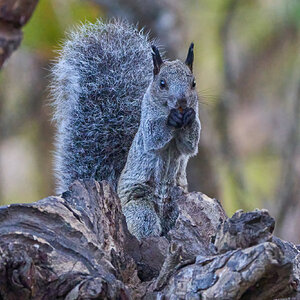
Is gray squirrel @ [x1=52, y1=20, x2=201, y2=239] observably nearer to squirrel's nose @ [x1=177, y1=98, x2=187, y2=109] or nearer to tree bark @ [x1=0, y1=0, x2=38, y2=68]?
squirrel's nose @ [x1=177, y1=98, x2=187, y2=109]

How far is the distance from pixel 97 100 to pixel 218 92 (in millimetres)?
3565

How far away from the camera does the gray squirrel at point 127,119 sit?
143 inches

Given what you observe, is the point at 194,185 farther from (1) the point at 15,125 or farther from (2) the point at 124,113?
(1) the point at 15,125

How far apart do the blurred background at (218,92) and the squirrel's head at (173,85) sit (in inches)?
20.2

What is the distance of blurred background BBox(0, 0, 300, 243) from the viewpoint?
6.24m

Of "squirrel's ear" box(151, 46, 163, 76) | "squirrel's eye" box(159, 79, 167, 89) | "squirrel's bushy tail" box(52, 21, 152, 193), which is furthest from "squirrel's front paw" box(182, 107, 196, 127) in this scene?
"squirrel's bushy tail" box(52, 21, 152, 193)

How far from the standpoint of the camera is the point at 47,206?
2545 mm

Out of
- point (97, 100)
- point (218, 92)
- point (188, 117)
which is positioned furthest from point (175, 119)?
point (218, 92)

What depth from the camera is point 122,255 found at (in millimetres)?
2688

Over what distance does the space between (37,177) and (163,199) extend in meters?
4.94

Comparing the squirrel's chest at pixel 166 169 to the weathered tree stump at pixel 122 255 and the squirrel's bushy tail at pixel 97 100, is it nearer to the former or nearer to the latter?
the squirrel's bushy tail at pixel 97 100

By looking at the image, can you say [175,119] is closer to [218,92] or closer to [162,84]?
[162,84]

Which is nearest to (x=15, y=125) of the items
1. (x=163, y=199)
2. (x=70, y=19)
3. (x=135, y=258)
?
(x=70, y=19)

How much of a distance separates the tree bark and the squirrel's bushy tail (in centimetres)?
91
